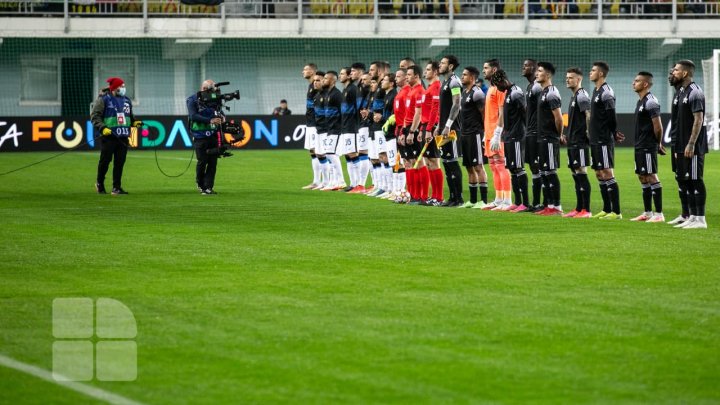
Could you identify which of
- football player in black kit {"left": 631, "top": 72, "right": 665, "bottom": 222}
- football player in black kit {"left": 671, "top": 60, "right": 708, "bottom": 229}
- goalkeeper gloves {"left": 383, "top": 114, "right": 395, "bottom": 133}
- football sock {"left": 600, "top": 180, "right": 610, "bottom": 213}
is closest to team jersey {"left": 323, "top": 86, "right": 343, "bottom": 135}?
goalkeeper gloves {"left": 383, "top": 114, "right": 395, "bottom": 133}

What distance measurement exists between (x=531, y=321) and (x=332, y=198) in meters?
12.8

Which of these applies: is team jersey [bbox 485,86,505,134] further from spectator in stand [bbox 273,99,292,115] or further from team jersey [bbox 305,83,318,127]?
spectator in stand [bbox 273,99,292,115]

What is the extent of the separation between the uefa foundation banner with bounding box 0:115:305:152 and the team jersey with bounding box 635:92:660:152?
20.3 metres

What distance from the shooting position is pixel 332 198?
21.9 metres

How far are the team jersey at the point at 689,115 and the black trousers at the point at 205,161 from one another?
9.41 meters

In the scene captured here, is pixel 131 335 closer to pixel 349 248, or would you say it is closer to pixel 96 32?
pixel 349 248

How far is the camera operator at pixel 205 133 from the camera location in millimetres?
22781

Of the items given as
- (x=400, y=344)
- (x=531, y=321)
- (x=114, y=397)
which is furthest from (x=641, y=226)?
(x=114, y=397)

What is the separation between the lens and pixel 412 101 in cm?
2022

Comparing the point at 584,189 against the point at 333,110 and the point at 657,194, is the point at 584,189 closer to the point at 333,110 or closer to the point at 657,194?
the point at 657,194

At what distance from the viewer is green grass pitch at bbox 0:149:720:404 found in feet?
24.2

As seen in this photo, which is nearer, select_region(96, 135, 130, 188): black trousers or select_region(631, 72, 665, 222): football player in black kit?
select_region(631, 72, 665, 222): football player in black kit

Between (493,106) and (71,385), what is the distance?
514 inches

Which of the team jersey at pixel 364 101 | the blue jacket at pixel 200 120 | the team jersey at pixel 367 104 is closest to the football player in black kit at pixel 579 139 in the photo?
the team jersey at pixel 367 104
